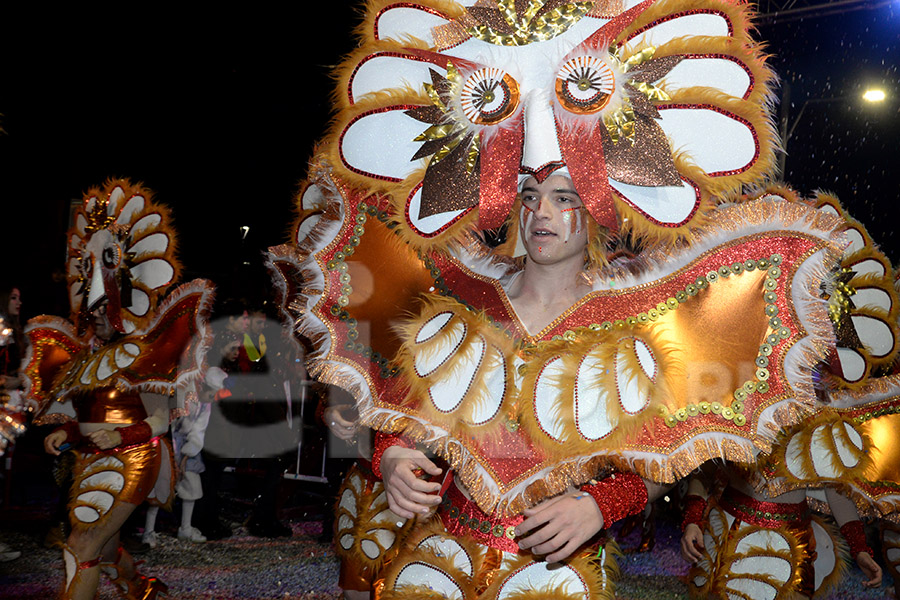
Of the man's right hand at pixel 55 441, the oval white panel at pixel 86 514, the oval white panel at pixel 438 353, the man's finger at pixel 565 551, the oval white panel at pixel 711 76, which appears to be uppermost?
the oval white panel at pixel 711 76

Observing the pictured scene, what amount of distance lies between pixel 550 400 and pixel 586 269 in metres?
0.42

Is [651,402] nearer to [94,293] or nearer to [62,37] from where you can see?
[94,293]

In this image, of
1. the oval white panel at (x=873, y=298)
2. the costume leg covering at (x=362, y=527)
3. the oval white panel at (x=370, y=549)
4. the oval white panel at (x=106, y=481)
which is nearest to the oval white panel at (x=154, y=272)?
the oval white panel at (x=106, y=481)

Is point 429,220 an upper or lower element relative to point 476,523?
upper

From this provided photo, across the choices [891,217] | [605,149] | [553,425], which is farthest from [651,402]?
[891,217]

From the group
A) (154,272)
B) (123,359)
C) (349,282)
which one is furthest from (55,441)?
(349,282)

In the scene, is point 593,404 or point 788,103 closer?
point 593,404

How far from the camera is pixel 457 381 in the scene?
1.89 meters

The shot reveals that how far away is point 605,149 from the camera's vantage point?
1807mm

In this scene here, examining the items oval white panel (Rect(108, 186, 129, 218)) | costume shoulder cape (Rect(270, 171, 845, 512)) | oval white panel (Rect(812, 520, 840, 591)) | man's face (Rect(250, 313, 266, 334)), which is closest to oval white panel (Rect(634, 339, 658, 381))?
costume shoulder cape (Rect(270, 171, 845, 512))

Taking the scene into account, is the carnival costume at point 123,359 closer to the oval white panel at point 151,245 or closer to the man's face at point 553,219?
the oval white panel at point 151,245

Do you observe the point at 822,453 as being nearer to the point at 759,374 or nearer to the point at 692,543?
the point at 692,543

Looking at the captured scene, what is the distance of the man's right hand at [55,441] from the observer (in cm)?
418

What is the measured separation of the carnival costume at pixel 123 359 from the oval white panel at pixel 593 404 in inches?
120
